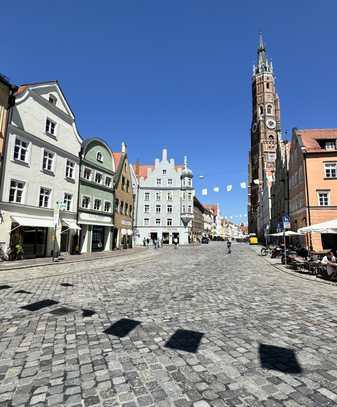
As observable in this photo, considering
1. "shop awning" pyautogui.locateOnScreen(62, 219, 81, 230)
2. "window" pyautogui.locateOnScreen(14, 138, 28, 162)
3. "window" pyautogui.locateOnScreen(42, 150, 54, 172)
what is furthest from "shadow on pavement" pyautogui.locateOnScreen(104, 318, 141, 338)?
"shop awning" pyautogui.locateOnScreen(62, 219, 81, 230)

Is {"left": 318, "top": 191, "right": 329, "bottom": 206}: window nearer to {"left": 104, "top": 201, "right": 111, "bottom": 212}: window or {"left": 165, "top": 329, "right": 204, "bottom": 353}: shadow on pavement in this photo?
{"left": 104, "top": 201, "right": 111, "bottom": 212}: window

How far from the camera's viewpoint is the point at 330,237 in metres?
28.4

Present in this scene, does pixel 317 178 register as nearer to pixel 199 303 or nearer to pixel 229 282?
pixel 229 282

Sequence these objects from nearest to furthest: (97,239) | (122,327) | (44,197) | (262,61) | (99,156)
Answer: (122,327)
(44,197)
(99,156)
(97,239)
(262,61)

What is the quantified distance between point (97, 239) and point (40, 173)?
40.6 ft

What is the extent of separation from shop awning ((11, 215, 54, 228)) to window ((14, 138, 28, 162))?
472 cm

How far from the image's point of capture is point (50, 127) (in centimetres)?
2469

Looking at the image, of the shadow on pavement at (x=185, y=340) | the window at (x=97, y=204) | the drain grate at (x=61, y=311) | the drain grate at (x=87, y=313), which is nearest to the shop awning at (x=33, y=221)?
the window at (x=97, y=204)

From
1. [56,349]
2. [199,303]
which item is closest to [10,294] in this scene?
[56,349]

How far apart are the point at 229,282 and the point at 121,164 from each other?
1203 inches

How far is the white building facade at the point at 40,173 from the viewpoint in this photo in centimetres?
2022

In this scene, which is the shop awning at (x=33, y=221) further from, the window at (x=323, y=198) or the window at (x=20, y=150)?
the window at (x=323, y=198)

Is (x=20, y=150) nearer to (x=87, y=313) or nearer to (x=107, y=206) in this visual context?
(x=107, y=206)

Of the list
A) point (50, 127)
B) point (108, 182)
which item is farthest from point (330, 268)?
point (108, 182)
